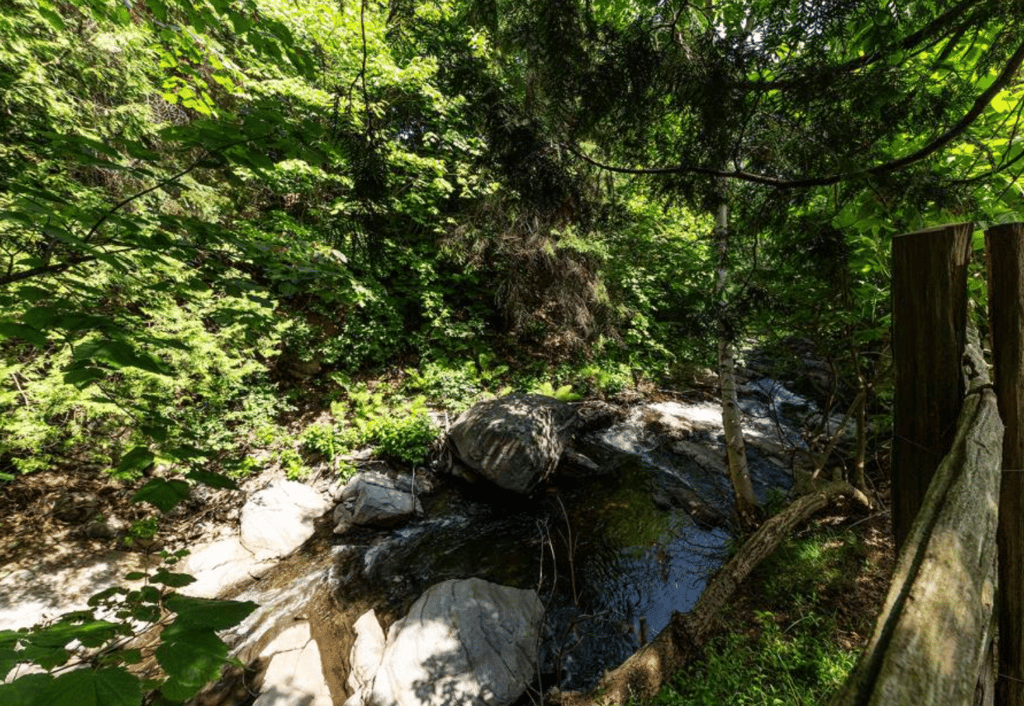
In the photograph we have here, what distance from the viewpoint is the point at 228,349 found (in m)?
5.88

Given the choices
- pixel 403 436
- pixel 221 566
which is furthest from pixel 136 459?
pixel 403 436

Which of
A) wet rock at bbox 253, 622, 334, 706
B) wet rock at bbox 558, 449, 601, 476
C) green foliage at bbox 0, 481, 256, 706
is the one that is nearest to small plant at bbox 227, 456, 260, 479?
wet rock at bbox 253, 622, 334, 706

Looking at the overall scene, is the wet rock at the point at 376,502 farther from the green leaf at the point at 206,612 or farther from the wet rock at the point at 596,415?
the green leaf at the point at 206,612

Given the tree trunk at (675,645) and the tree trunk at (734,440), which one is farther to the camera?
the tree trunk at (734,440)

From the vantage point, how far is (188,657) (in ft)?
2.64

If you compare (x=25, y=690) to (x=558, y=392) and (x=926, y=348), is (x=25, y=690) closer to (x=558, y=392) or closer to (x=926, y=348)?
(x=926, y=348)

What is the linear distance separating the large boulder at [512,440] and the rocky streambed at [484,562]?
25 mm

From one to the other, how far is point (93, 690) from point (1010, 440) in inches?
89.4

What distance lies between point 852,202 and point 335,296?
320 centimetres

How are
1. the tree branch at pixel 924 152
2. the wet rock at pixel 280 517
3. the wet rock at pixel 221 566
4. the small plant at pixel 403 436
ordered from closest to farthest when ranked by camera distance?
the tree branch at pixel 924 152
the wet rock at pixel 221 566
the wet rock at pixel 280 517
the small plant at pixel 403 436

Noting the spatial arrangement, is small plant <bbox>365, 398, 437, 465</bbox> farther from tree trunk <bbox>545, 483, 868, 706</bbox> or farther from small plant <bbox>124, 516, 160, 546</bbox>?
tree trunk <bbox>545, 483, 868, 706</bbox>

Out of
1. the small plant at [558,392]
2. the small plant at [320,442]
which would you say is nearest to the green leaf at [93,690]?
the small plant at [320,442]

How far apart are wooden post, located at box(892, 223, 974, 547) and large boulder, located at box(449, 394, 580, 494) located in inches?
197

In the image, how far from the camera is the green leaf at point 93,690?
65cm
